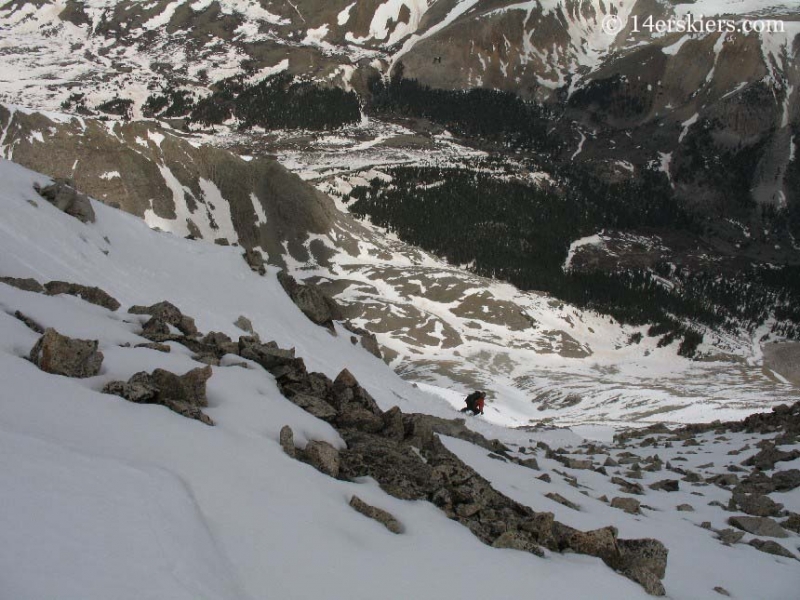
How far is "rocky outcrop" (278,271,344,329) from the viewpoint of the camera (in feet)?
85.4

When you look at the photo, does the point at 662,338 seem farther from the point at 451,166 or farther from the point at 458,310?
the point at 451,166

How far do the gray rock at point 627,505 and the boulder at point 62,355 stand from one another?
9.29 metres

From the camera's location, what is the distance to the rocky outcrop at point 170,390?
6.86 metres

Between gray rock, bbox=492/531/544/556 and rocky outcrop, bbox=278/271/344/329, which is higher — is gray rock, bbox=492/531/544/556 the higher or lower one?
the higher one

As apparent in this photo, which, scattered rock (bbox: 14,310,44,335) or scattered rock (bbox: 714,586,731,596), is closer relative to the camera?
scattered rock (bbox: 714,586,731,596)

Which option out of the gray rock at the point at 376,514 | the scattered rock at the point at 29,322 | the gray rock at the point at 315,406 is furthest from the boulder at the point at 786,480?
the scattered rock at the point at 29,322

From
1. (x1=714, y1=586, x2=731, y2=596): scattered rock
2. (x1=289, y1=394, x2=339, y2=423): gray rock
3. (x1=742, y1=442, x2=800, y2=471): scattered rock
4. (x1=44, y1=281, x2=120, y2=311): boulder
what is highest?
(x1=44, y1=281, x2=120, y2=311): boulder

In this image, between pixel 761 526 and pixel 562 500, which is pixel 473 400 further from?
pixel 562 500

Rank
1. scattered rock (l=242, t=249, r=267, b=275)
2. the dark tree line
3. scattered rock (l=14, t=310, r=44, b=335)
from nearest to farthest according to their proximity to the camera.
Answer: scattered rock (l=14, t=310, r=44, b=335)
scattered rock (l=242, t=249, r=267, b=275)
the dark tree line

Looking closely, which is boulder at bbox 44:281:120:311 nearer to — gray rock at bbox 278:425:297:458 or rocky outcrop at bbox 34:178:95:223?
Result: gray rock at bbox 278:425:297:458

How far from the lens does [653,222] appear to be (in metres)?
186

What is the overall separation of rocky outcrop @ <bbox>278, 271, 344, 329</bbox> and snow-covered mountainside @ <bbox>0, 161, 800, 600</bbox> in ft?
34.7

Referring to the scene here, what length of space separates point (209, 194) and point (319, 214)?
648 inches

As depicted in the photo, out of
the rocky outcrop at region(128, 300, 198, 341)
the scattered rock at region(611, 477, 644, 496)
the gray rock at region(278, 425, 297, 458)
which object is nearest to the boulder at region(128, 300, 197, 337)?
the rocky outcrop at region(128, 300, 198, 341)
